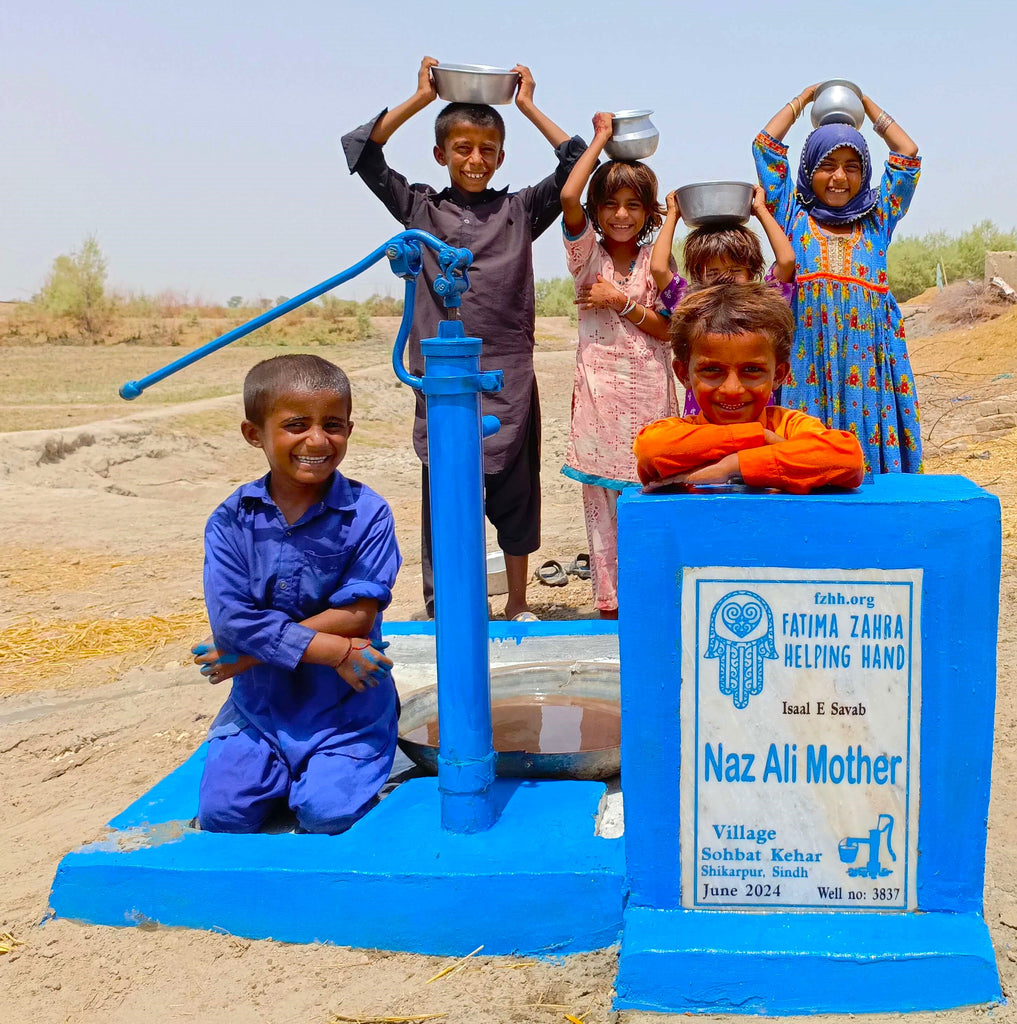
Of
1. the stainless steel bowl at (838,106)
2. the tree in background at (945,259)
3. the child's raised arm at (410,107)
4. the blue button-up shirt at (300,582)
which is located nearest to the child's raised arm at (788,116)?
the stainless steel bowl at (838,106)

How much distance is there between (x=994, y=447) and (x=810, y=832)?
6815mm

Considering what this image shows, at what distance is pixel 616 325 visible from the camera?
3.87 metres

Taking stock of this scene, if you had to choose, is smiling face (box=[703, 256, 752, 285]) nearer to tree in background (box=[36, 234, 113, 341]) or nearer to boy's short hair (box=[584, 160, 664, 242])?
boy's short hair (box=[584, 160, 664, 242])

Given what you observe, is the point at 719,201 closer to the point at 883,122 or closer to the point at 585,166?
the point at 585,166

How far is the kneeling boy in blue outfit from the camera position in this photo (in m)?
2.46

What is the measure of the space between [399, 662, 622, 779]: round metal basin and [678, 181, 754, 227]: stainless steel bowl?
55.7 inches

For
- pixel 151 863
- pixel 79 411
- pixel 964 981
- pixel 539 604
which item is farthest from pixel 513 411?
pixel 79 411

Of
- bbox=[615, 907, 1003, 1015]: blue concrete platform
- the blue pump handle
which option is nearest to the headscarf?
the blue pump handle

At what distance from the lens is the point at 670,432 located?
2158 millimetres

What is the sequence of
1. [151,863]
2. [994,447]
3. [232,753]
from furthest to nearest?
[994,447], [232,753], [151,863]

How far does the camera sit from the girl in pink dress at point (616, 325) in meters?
3.77

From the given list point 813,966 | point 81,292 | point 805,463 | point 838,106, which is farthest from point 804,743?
point 81,292

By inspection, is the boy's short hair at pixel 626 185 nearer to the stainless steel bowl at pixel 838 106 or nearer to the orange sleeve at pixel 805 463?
the stainless steel bowl at pixel 838 106

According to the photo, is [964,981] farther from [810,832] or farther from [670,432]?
[670,432]
